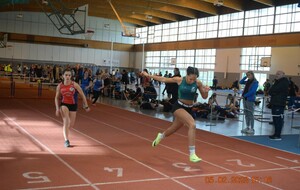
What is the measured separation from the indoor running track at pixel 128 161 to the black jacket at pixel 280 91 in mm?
1933

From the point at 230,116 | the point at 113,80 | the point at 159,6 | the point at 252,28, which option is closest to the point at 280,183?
the point at 230,116

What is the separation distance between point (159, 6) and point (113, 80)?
2137cm

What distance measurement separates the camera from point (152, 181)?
6125 millimetres

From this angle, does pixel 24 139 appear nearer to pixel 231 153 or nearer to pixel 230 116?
pixel 231 153

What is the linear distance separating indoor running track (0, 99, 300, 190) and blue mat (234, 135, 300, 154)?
0.55m

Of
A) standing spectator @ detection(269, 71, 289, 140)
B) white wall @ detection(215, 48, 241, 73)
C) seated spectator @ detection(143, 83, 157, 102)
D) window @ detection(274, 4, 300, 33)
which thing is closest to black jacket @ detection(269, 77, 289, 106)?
standing spectator @ detection(269, 71, 289, 140)

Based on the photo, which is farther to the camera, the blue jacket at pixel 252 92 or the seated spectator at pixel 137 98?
the seated spectator at pixel 137 98

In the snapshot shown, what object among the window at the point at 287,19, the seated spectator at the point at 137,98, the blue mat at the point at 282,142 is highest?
the window at the point at 287,19

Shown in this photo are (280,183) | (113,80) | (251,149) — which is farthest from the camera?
(113,80)

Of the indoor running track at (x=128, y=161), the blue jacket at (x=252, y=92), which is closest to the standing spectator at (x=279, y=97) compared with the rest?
the blue jacket at (x=252, y=92)

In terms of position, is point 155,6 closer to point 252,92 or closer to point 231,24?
point 231,24

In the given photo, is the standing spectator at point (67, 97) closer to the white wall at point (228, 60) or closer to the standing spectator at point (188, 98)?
the standing spectator at point (188, 98)
